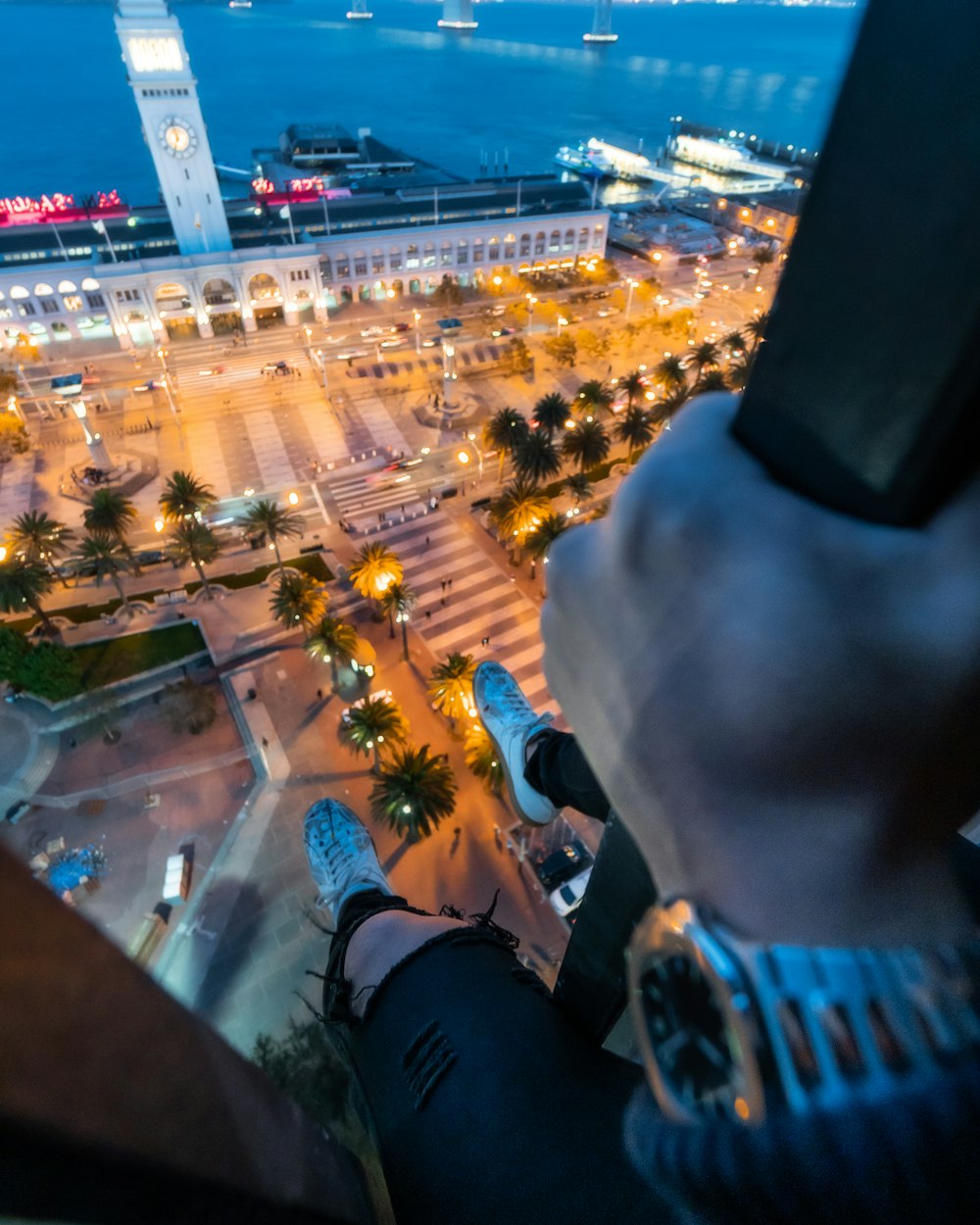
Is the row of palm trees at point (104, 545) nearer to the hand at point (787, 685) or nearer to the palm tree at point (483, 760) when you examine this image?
the palm tree at point (483, 760)

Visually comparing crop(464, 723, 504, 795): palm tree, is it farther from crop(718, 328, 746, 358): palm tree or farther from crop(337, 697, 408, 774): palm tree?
crop(718, 328, 746, 358): palm tree

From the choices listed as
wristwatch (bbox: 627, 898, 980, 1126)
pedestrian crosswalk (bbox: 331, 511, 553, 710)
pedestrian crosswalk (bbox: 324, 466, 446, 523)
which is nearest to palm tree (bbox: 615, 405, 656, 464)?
pedestrian crosswalk (bbox: 331, 511, 553, 710)

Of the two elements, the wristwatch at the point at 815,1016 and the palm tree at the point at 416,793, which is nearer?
the wristwatch at the point at 815,1016

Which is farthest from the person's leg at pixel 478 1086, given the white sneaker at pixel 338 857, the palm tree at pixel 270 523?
the palm tree at pixel 270 523

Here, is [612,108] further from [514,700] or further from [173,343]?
[514,700]

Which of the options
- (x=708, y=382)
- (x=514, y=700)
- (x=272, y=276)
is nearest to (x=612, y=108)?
(x=272, y=276)

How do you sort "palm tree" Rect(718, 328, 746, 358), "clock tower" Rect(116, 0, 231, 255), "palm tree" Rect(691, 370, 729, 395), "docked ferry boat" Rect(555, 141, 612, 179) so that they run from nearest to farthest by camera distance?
"palm tree" Rect(691, 370, 729, 395)
"clock tower" Rect(116, 0, 231, 255)
"palm tree" Rect(718, 328, 746, 358)
"docked ferry boat" Rect(555, 141, 612, 179)

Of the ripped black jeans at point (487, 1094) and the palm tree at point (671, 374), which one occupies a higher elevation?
the ripped black jeans at point (487, 1094)
